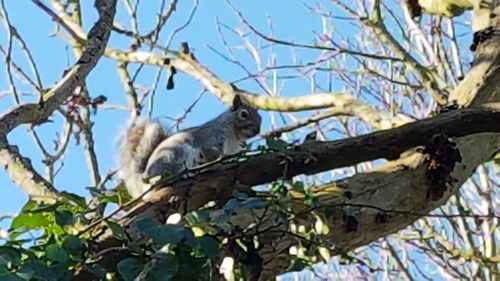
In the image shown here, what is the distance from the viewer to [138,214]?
4.73ft

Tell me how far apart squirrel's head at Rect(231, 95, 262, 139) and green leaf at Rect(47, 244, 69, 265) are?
2353mm

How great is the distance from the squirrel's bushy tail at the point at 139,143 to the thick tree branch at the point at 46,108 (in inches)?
47.3

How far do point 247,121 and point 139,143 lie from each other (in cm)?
57

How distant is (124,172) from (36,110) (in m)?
1.35

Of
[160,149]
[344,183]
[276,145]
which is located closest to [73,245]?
[276,145]

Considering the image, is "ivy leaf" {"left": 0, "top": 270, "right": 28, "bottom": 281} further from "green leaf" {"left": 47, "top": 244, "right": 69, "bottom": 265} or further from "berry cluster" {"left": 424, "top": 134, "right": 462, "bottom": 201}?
"berry cluster" {"left": 424, "top": 134, "right": 462, "bottom": 201}

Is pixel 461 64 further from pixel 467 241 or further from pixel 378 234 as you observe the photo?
pixel 378 234

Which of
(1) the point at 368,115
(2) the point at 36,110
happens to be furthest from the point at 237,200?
(1) the point at 368,115

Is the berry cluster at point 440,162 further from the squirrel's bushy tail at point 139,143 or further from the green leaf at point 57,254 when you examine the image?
the squirrel's bushy tail at point 139,143

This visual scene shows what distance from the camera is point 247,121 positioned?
3725mm

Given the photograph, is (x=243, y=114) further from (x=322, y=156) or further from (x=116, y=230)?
(x=116, y=230)

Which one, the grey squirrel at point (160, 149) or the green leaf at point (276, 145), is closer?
the green leaf at point (276, 145)

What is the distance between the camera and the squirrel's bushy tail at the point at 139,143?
10.5 feet

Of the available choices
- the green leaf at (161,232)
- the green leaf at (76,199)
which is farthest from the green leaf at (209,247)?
the green leaf at (76,199)
